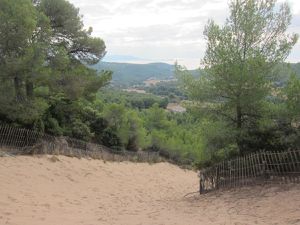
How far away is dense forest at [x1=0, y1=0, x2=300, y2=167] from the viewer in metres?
15.3

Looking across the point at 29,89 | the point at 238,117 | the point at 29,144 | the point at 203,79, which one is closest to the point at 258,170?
the point at 238,117

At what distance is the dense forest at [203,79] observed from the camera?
50.2 feet

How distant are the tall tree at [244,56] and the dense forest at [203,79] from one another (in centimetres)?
4

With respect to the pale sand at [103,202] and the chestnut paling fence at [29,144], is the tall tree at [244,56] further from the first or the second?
the chestnut paling fence at [29,144]

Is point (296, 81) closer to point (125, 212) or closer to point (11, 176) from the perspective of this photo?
point (125, 212)

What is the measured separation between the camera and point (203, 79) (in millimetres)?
16859

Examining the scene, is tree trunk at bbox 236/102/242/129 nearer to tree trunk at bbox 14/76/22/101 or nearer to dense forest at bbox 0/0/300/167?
dense forest at bbox 0/0/300/167

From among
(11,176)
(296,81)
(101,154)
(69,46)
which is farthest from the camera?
(69,46)

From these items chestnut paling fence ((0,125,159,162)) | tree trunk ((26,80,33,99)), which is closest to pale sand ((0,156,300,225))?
chestnut paling fence ((0,125,159,162))

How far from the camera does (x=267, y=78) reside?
611 inches

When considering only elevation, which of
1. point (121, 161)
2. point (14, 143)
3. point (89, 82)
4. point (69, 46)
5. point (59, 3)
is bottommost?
point (121, 161)

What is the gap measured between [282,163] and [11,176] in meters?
9.57

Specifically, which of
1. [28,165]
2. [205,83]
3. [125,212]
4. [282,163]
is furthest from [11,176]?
[282,163]

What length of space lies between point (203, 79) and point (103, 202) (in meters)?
6.19
